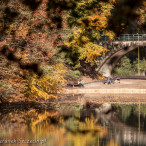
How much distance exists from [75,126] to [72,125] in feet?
0.86

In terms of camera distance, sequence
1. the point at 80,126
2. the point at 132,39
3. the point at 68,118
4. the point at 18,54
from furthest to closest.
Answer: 1. the point at 132,39
2. the point at 18,54
3. the point at 68,118
4. the point at 80,126

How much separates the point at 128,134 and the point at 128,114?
18.7 feet

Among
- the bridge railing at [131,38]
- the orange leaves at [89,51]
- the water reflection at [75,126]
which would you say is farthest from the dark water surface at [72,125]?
the bridge railing at [131,38]

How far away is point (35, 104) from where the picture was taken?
23859 mm

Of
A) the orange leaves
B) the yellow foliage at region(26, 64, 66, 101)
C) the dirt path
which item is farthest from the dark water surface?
the orange leaves

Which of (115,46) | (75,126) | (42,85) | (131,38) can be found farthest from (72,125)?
(131,38)

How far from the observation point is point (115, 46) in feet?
157

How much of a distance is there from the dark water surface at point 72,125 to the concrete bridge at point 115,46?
79.6 ft

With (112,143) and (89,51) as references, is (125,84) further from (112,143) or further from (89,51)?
(112,143)

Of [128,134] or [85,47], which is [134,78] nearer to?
[85,47]

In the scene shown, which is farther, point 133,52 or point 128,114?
point 133,52

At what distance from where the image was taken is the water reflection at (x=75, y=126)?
1269 cm

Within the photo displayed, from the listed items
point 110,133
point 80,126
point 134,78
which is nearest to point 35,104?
point 80,126

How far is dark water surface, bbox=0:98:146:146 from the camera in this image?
12647mm
